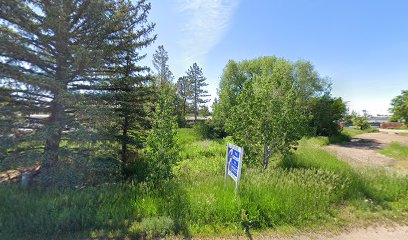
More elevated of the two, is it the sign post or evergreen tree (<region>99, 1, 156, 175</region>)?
Result: evergreen tree (<region>99, 1, 156, 175</region>)

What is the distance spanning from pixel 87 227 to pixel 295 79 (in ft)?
86.2

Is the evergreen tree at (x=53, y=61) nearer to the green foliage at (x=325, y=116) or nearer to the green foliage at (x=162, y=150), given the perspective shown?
the green foliage at (x=162, y=150)

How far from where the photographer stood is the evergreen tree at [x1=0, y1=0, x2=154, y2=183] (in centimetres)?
585

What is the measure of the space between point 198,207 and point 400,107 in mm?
33173

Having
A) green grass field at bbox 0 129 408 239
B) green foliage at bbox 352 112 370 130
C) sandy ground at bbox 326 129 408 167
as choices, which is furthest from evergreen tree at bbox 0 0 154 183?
green foliage at bbox 352 112 370 130

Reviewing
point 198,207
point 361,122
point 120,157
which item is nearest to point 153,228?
point 198,207

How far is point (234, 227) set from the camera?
3969 mm

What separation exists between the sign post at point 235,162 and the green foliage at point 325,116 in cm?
2125

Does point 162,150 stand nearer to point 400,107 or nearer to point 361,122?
point 400,107

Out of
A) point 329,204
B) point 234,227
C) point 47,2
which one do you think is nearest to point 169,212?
point 234,227

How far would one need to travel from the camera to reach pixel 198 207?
432 centimetres

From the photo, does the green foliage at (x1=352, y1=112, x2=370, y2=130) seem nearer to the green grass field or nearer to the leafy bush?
the green grass field

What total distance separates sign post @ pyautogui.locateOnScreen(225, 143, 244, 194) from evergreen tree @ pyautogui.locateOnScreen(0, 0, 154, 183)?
460 centimetres

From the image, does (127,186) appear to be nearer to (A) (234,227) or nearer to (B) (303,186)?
(A) (234,227)
